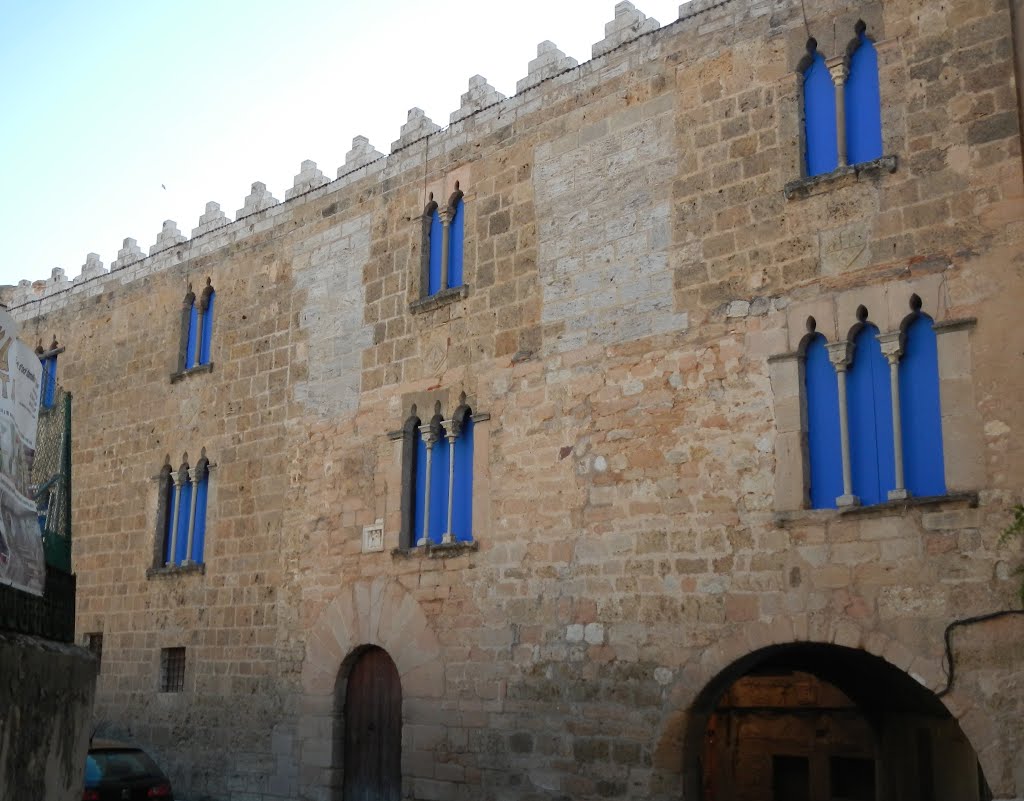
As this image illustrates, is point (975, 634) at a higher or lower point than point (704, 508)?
lower

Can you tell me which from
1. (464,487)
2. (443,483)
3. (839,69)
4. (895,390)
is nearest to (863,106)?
(839,69)

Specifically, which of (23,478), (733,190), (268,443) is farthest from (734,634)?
(268,443)

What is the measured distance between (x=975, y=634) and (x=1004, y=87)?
12.8 feet

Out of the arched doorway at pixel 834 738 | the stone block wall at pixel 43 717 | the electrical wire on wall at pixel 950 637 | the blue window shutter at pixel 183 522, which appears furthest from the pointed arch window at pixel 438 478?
the stone block wall at pixel 43 717

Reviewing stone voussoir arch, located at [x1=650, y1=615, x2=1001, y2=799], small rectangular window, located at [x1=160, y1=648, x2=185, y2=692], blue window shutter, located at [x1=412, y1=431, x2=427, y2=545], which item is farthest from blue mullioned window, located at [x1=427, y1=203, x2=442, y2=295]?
small rectangular window, located at [x1=160, y1=648, x2=185, y2=692]

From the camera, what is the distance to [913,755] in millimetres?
12383

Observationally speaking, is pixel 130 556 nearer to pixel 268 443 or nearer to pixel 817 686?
pixel 268 443

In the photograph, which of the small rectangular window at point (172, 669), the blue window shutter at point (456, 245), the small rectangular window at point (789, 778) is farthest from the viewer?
the small rectangular window at point (172, 669)

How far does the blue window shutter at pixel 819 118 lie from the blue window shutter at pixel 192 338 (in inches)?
344

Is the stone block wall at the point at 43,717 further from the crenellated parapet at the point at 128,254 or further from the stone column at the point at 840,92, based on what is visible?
the crenellated parapet at the point at 128,254

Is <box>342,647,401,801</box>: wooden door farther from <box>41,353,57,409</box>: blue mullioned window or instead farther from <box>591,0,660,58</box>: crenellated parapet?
<box>41,353,57,409</box>: blue mullioned window

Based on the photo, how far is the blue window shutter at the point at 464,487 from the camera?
11328 millimetres

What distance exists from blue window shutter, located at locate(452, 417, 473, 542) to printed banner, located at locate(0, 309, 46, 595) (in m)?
5.62

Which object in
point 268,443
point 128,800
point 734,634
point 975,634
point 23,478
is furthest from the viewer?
point 268,443
